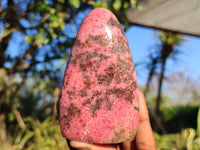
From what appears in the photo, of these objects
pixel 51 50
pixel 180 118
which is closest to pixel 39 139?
pixel 51 50

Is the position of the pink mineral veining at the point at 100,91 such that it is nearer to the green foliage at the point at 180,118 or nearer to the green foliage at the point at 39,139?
the green foliage at the point at 39,139

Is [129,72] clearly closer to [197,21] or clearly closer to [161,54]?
[197,21]

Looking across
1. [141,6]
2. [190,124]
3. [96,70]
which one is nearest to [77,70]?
[96,70]

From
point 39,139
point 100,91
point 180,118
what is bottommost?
point 180,118

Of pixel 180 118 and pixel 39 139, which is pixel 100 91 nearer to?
pixel 39 139

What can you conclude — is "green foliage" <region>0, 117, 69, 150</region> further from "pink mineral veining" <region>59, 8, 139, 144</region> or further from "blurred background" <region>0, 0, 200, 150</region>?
"pink mineral veining" <region>59, 8, 139, 144</region>

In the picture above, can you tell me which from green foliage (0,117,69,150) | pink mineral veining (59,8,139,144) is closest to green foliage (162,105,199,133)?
green foliage (0,117,69,150)

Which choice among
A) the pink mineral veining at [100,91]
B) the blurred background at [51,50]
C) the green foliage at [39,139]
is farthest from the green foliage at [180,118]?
the pink mineral veining at [100,91]

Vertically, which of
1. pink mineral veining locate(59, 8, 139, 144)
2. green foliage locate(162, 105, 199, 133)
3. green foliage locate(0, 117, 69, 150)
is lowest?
green foliage locate(162, 105, 199, 133)

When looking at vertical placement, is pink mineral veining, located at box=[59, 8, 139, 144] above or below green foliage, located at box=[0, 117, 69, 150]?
above
